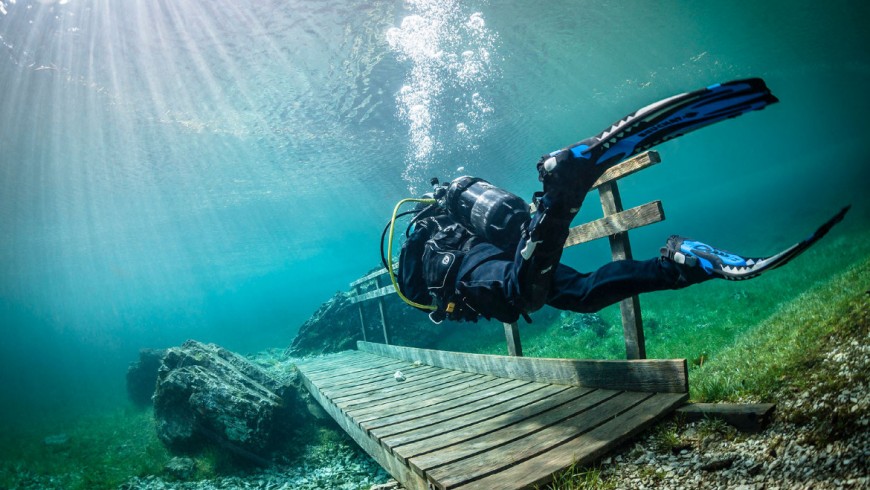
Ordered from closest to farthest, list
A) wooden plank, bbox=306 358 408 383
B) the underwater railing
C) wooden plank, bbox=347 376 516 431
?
1. the underwater railing
2. wooden plank, bbox=347 376 516 431
3. wooden plank, bbox=306 358 408 383

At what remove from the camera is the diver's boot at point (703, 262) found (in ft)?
6.43

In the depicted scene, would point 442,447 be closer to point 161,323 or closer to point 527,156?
point 527,156

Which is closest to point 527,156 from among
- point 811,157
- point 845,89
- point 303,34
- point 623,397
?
point 303,34

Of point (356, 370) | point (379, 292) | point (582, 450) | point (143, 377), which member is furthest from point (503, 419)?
point (143, 377)

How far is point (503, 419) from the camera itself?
333cm

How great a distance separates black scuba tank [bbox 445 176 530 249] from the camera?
10.2ft

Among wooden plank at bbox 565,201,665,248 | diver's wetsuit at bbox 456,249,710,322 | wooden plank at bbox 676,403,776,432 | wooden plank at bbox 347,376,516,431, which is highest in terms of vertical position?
wooden plank at bbox 565,201,665,248

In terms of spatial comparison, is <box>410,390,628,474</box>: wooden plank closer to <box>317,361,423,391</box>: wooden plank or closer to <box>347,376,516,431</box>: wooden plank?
<box>347,376,516,431</box>: wooden plank

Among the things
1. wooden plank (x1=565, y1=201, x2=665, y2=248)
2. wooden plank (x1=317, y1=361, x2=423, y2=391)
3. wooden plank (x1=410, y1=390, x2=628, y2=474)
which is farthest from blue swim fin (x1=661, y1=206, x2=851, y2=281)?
wooden plank (x1=317, y1=361, x2=423, y2=391)

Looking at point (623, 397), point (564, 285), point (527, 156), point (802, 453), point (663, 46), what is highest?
Answer: point (663, 46)

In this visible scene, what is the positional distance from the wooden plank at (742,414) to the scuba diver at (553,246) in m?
0.80

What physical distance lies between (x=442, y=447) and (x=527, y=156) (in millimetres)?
29219

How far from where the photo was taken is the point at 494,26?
14.0m

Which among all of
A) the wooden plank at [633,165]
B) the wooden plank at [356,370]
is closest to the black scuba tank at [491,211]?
the wooden plank at [633,165]
